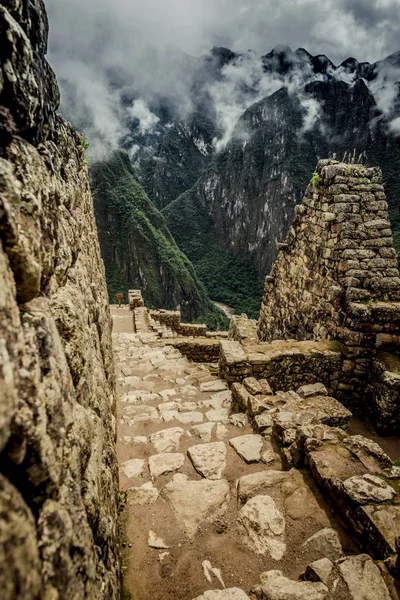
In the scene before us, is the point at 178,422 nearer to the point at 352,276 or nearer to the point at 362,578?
the point at 362,578

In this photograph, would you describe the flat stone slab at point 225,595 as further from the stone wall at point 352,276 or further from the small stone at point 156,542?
the stone wall at point 352,276

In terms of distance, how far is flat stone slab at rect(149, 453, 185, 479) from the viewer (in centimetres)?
292

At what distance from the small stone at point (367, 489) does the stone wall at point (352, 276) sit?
8.22ft

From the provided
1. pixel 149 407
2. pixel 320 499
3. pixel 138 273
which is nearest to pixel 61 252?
pixel 320 499

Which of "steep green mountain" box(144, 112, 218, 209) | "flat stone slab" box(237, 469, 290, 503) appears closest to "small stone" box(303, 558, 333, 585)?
"flat stone slab" box(237, 469, 290, 503)

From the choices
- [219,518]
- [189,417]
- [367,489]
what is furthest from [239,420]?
[367,489]

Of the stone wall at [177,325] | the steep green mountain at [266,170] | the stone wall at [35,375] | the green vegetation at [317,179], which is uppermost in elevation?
the steep green mountain at [266,170]

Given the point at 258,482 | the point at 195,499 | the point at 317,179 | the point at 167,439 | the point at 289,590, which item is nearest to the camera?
the point at 289,590

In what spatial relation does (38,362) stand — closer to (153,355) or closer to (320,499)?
(320,499)

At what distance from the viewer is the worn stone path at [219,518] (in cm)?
196

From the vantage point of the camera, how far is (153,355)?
7.20 m

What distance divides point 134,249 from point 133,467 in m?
84.3

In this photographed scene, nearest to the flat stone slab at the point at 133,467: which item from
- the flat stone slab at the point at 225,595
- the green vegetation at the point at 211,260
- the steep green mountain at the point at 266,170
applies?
the flat stone slab at the point at 225,595

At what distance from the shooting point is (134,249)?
84.4 meters
